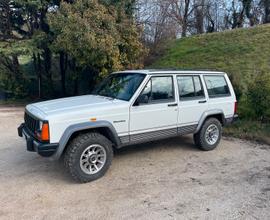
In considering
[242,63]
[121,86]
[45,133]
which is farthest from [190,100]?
[242,63]

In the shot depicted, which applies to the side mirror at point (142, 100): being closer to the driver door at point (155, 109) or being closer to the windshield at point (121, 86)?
the driver door at point (155, 109)

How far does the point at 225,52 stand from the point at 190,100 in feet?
34.4

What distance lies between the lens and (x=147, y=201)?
12.7 ft

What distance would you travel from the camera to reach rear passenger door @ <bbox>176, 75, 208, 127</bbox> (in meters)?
5.48

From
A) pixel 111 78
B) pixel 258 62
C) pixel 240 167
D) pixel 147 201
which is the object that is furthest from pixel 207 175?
pixel 258 62

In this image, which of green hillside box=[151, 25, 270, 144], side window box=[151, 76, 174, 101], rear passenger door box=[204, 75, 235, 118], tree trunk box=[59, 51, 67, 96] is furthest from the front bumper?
tree trunk box=[59, 51, 67, 96]

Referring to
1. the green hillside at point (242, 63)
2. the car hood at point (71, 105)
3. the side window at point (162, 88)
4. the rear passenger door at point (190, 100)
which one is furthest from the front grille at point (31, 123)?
the green hillside at point (242, 63)

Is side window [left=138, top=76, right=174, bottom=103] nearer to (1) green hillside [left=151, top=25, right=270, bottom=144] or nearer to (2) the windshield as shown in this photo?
(2) the windshield

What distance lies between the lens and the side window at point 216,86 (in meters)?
5.99

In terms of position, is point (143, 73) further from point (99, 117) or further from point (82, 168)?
point (82, 168)

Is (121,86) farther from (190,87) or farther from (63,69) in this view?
(63,69)

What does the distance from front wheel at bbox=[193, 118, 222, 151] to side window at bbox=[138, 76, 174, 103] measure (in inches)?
45.8

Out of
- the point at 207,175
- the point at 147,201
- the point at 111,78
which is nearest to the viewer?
the point at 147,201

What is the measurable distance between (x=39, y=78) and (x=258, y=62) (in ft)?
34.9
